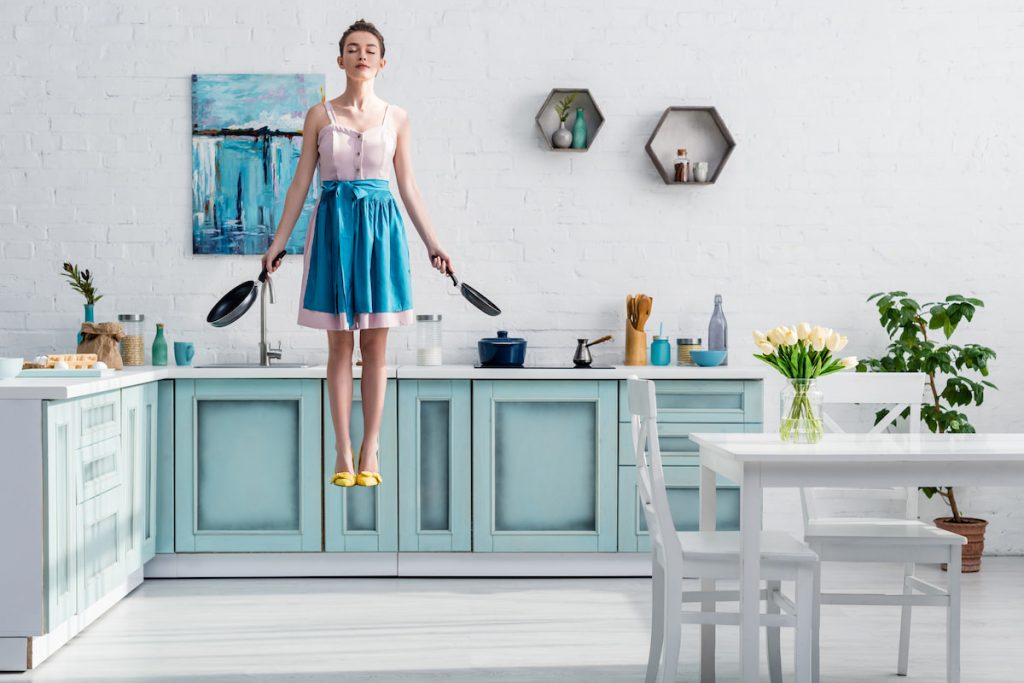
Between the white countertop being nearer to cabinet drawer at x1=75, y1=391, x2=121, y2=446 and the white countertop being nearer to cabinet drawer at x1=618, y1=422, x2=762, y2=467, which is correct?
cabinet drawer at x1=618, y1=422, x2=762, y2=467

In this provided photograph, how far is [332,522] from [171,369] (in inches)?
36.6

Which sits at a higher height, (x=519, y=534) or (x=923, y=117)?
(x=923, y=117)

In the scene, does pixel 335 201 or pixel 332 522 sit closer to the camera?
pixel 335 201

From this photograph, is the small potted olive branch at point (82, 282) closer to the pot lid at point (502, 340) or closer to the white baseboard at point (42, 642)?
the white baseboard at point (42, 642)

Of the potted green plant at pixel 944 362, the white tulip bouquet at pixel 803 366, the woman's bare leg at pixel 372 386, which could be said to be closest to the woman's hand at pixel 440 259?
the woman's bare leg at pixel 372 386

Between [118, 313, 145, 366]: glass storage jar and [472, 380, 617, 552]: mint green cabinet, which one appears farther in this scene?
[118, 313, 145, 366]: glass storage jar

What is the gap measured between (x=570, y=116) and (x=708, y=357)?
1291mm

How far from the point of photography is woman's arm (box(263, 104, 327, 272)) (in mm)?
2686

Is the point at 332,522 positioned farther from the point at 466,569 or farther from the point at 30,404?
the point at 30,404

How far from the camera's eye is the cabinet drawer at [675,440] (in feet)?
13.8

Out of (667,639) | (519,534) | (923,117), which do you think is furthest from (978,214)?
(667,639)

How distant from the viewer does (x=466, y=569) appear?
Answer: 14.0 feet

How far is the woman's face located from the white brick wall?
203 centimetres

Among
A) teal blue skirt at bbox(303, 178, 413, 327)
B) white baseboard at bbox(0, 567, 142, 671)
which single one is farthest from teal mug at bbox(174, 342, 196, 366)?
teal blue skirt at bbox(303, 178, 413, 327)
